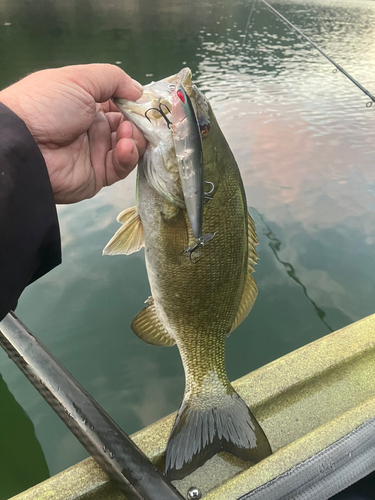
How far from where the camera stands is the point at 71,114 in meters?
1.27

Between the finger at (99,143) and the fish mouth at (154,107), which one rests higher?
the fish mouth at (154,107)

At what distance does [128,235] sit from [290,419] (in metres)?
1.24

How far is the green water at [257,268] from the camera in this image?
8.68 ft

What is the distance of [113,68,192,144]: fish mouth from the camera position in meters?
1.21

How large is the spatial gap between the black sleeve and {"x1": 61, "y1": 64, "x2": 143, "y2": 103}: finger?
0.29 m

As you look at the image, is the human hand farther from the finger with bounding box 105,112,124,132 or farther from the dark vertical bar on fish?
the dark vertical bar on fish

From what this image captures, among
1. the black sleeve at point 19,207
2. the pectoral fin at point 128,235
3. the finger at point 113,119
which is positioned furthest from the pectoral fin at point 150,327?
the finger at point 113,119

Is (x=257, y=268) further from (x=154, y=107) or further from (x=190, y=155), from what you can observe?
(x=190, y=155)

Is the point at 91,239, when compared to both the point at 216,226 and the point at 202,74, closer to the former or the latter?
the point at 216,226

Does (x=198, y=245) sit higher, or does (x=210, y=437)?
(x=198, y=245)

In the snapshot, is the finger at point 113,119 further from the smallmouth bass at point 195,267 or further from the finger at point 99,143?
the smallmouth bass at point 195,267

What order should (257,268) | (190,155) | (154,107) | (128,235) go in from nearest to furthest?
(190,155)
(154,107)
(128,235)
(257,268)

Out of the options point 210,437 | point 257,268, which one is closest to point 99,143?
point 210,437

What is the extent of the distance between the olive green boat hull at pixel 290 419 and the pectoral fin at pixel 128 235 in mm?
895
